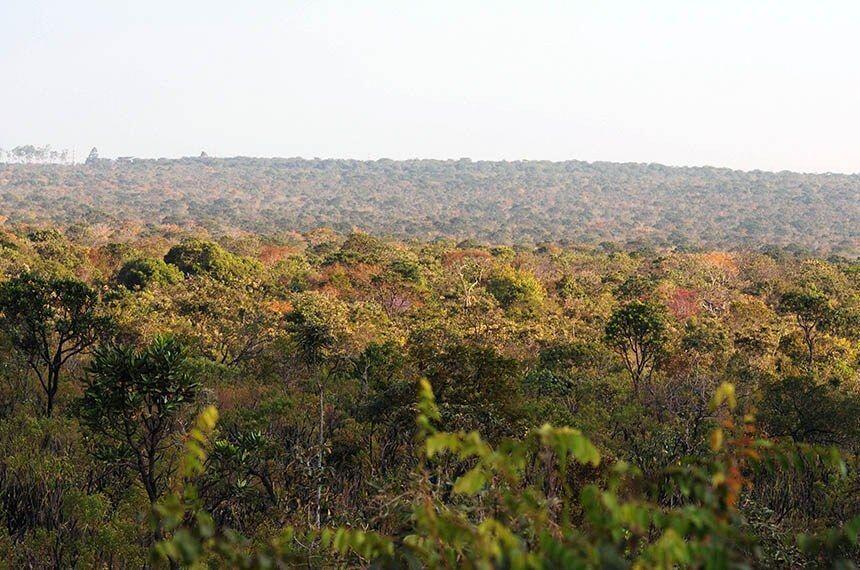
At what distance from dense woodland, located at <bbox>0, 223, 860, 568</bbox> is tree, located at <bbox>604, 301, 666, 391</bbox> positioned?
0.09 metres

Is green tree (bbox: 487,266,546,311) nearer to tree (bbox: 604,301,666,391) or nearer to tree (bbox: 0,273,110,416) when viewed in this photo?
tree (bbox: 604,301,666,391)

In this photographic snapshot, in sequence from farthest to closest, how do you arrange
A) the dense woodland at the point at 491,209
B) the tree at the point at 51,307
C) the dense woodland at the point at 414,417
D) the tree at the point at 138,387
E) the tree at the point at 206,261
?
the dense woodland at the point at 491,209, the tree at the point at 206,261, the tree at the point at 51,307, the tree at the point at 138,387, the dense woodland at the point at 414,417

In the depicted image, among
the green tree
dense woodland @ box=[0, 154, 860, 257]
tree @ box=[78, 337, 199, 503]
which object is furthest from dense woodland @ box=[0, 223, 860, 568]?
dense woodland @ box=[0, 154, 860, 257]

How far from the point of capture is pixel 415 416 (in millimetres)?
13711

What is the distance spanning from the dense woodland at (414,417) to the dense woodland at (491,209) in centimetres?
6359

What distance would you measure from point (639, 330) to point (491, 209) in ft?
459

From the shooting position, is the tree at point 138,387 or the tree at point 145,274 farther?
the tree at point 145,274

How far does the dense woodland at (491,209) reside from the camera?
112750 mm

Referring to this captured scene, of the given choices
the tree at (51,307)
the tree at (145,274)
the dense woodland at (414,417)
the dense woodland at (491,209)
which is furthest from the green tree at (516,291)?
the dense woodland at (491,209)

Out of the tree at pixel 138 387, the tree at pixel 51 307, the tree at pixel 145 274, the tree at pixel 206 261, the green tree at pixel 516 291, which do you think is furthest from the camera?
the tree at pixel 206 261

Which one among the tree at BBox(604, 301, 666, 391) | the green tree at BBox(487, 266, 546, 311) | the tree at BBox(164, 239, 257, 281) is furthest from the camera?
the tree at BBox(164, 239, 257, 281)

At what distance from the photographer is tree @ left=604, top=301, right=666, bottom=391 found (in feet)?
69.2

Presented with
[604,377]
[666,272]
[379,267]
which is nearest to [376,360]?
[604,377]

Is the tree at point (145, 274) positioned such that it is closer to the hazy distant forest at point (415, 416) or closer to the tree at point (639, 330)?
the hazy distant forest at point (415, 416)
